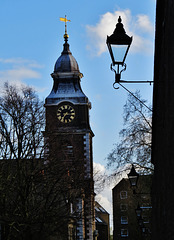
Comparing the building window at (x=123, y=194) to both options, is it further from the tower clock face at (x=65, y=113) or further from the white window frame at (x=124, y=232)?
the tower clock face at (x=65, y=113)

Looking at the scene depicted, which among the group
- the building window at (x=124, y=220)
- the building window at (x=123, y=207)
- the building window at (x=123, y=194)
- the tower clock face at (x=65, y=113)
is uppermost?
the tower clock face at (x=65, y=113)

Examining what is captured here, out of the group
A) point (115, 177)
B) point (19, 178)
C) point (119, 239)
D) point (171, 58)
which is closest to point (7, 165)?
point (19, 178)

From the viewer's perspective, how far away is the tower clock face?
6500cm

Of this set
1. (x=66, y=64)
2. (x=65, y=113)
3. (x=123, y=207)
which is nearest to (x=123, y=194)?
(x=123, y=207)

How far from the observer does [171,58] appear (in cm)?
812

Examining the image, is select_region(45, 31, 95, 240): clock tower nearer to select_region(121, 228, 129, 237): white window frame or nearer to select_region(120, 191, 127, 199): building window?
select_region(121, 228, 129, 237): white window frame

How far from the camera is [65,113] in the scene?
214ft

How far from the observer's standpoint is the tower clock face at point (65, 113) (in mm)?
65000

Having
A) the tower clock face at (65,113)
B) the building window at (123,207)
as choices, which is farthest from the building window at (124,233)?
the tower clock face at (65,113)

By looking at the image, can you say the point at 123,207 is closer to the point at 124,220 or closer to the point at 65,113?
the point at 124,220

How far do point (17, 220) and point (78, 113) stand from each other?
41555 mm

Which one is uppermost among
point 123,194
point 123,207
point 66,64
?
point 66,64

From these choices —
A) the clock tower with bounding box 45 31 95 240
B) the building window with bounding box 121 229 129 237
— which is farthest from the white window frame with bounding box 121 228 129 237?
the clock tower with bounding box 45 31 95 240

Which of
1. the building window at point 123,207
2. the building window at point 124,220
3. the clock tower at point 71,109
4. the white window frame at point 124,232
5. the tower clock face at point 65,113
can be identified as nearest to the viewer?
the clock tower at point 71,109
